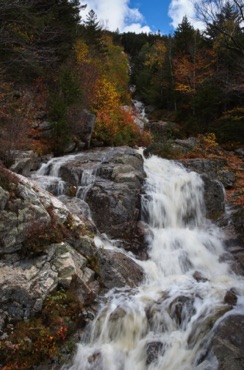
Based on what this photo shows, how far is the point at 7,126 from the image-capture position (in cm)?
1206

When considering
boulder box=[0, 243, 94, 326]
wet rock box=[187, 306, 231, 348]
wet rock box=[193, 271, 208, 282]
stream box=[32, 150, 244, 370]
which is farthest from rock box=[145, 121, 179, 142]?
wet rock box=[187, 306, 231, 348]

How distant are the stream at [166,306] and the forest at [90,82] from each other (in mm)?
5339

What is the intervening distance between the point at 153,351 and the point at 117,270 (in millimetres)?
2693

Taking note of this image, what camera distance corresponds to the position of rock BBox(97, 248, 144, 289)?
8.40 meters

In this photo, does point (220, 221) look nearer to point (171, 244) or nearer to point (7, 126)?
point (171, 244)

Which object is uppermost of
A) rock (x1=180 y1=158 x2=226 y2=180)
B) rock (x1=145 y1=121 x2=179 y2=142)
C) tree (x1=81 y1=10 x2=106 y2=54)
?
tree (x1=81 y1=10 x2=106 y2=54)

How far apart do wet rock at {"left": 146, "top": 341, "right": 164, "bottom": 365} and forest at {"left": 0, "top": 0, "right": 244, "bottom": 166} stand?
27.7ft

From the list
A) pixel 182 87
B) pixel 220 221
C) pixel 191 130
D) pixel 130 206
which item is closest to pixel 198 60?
pixel 182 87

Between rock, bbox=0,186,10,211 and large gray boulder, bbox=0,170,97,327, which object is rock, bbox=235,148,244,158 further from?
rock, bbox=0,186,10,211

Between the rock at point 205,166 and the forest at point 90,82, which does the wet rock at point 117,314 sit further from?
the rock at point 205,166

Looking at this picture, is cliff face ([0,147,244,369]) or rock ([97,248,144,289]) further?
rock ([97,248,144,289])

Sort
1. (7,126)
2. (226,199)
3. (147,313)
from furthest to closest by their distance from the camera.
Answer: (226,199), (7,126), (147,313)

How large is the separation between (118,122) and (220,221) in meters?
9.95

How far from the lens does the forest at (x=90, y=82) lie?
44.4 feet
